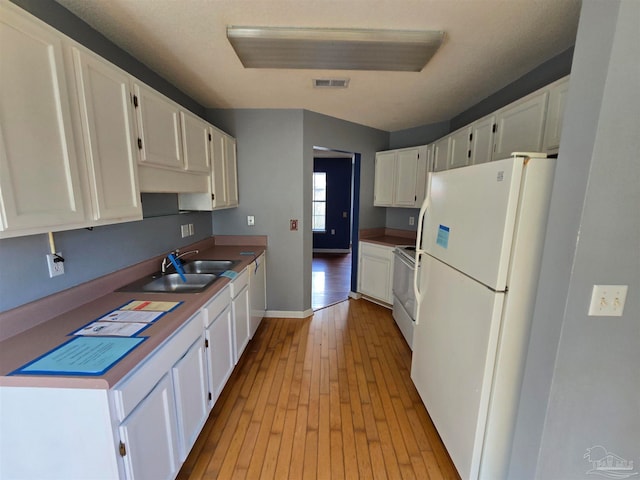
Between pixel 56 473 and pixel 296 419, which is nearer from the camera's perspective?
pixel 56 473

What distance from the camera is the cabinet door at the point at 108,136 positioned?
45.8 inches

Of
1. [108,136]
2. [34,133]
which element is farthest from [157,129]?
[34,133]

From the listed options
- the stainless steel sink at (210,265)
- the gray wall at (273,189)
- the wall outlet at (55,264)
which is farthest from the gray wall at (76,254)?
the gray wall at (273,189)

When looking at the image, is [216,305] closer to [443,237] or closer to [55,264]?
[55,264]

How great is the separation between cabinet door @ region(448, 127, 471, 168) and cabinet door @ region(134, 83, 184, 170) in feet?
7.96

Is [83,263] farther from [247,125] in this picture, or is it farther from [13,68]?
[247,125]

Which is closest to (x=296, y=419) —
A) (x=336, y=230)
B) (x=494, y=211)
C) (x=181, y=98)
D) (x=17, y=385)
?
(x=17, y=385)

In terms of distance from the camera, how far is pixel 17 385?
0.88 m

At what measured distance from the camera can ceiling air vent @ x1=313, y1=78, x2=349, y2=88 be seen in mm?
2205

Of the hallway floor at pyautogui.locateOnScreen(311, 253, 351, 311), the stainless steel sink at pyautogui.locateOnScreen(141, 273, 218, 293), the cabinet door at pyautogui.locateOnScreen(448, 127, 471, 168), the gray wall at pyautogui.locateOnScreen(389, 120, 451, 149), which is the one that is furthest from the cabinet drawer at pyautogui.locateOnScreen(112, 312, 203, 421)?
the gray wall at pyautogui.locateOnScreen(389, 120, 451, 149)

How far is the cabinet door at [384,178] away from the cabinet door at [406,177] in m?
0.07

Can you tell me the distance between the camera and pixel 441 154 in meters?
2.93

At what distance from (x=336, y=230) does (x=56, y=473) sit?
6440 millimetres

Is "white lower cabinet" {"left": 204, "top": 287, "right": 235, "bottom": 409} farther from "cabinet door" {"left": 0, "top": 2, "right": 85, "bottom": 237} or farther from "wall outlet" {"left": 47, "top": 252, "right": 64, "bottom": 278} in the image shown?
"cabinet door" {"left": 0, "top": 2, "right": 85, "bottom": 237}
